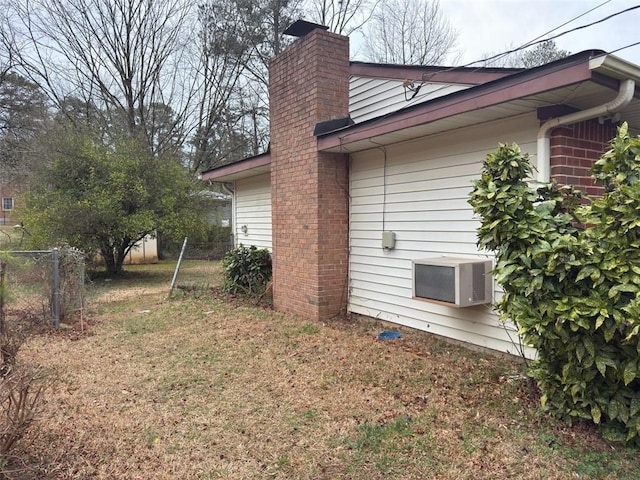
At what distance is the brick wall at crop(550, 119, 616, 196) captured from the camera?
142 inches

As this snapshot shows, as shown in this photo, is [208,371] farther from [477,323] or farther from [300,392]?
[477,323]

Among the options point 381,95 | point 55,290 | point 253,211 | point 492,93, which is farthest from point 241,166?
point 492,93

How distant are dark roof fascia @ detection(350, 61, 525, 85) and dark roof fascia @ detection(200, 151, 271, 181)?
222 cm

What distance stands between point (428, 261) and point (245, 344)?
240 cm

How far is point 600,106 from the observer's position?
3.23m

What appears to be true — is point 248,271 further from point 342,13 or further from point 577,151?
point 342,13

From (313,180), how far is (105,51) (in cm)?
1512

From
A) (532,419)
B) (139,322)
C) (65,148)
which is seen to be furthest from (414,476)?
(65,148)

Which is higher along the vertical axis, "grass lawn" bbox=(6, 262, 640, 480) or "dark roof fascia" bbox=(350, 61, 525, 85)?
"dark roof fascia" bbox=(350, 61, 525, 85)

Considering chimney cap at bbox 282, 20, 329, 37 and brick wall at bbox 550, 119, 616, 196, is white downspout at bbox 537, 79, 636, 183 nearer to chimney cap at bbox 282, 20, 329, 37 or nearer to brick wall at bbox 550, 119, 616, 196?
brick wall at bbox 550, 119, 616, 196

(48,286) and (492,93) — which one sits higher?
(492,93)

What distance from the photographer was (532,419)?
296cm

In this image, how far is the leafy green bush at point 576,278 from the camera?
243 centimetres

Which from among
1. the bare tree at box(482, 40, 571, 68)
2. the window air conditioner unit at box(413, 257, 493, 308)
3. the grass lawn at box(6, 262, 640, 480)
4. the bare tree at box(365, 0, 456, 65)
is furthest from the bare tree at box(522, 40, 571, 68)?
the grass lawn at box(6, 262, 640, 480)
